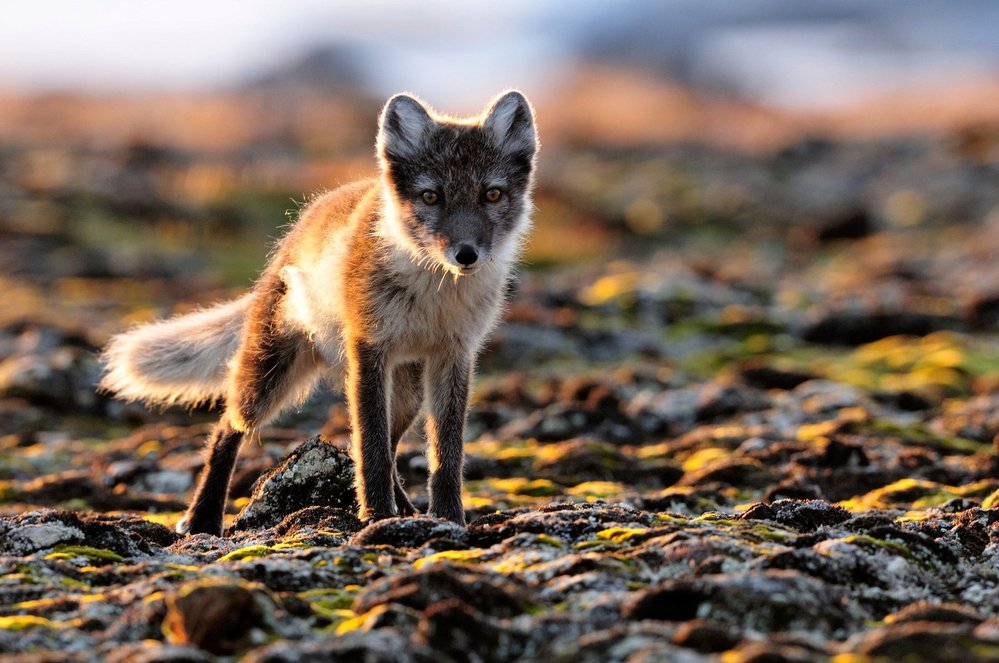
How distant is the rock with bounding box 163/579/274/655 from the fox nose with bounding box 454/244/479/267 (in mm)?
2684

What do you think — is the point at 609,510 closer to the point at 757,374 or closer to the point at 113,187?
the point at 757,374

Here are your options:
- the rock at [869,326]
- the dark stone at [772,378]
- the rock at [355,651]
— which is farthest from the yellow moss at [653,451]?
the rock at [355,651]

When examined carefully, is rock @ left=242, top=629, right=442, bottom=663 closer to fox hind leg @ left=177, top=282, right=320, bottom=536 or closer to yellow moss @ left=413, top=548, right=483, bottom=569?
yellow moss @ left=413, top=548, right=483, bottom=569

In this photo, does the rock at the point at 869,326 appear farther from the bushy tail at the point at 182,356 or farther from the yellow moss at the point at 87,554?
the yellow moss at the point at 87,554

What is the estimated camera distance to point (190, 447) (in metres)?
9.73

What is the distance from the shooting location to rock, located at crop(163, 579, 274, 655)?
13.0 ft

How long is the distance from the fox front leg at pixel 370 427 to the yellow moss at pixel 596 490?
64.8 inches

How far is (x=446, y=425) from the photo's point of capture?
22.9 feet

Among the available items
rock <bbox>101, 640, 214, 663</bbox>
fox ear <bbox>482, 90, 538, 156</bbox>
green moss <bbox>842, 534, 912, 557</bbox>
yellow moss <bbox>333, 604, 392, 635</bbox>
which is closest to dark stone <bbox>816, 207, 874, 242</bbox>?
fox ear <bbox>482, 90, 538, 156</bbox>

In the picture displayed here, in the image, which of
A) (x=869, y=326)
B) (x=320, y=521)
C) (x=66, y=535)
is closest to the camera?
(x=66, y=535)

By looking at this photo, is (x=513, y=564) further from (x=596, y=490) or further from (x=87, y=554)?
(x=596, y=490)

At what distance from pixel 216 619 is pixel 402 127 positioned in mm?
3822

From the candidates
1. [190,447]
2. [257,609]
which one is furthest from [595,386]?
[257,609]

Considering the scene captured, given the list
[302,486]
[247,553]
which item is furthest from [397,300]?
[247,553]
